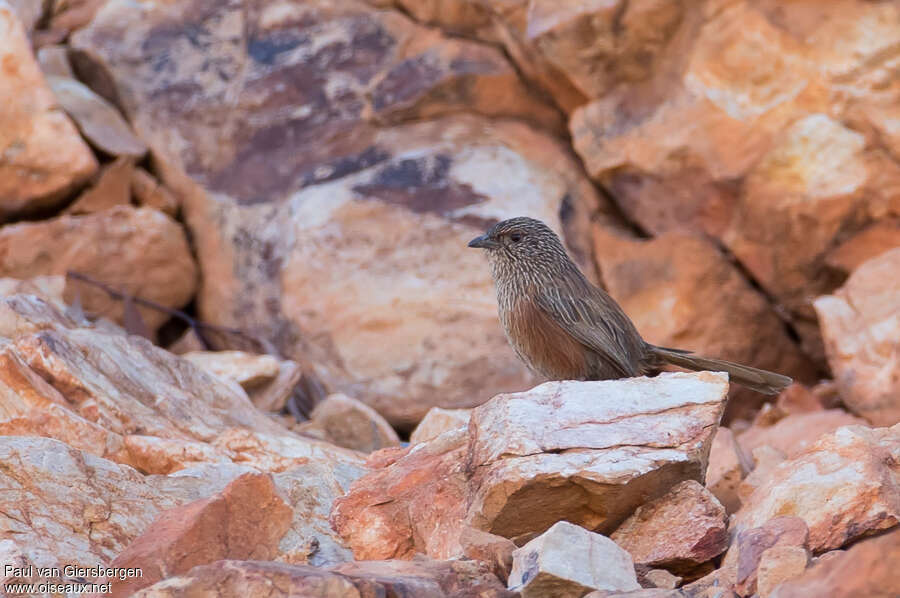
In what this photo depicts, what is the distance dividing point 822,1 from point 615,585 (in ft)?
18.0

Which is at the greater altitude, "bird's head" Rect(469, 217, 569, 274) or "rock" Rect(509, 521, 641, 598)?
"rock" Rect(509, 521, 641, 598)

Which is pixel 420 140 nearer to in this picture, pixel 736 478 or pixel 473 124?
pixel 473 124

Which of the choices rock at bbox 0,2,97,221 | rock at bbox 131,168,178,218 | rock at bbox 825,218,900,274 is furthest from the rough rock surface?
rock at bbox 131,168,178,218

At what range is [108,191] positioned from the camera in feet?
27.7

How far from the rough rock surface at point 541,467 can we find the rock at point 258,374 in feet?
8.37

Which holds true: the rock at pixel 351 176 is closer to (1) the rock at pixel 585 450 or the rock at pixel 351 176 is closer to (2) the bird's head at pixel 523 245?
(2) the bird's head at pixel 523 245

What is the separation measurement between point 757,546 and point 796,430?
10.7ft

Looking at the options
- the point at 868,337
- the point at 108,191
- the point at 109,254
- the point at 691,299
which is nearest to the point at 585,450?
the point at 868,337

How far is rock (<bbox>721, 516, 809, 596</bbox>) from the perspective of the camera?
11.5ft

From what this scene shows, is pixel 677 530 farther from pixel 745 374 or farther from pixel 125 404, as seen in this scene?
pixel 125 404

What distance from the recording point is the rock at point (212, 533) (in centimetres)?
372

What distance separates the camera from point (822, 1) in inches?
306

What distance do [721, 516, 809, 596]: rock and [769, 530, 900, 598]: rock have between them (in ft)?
1.30

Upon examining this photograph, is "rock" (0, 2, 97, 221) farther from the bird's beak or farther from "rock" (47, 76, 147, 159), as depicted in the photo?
the bird's beak
